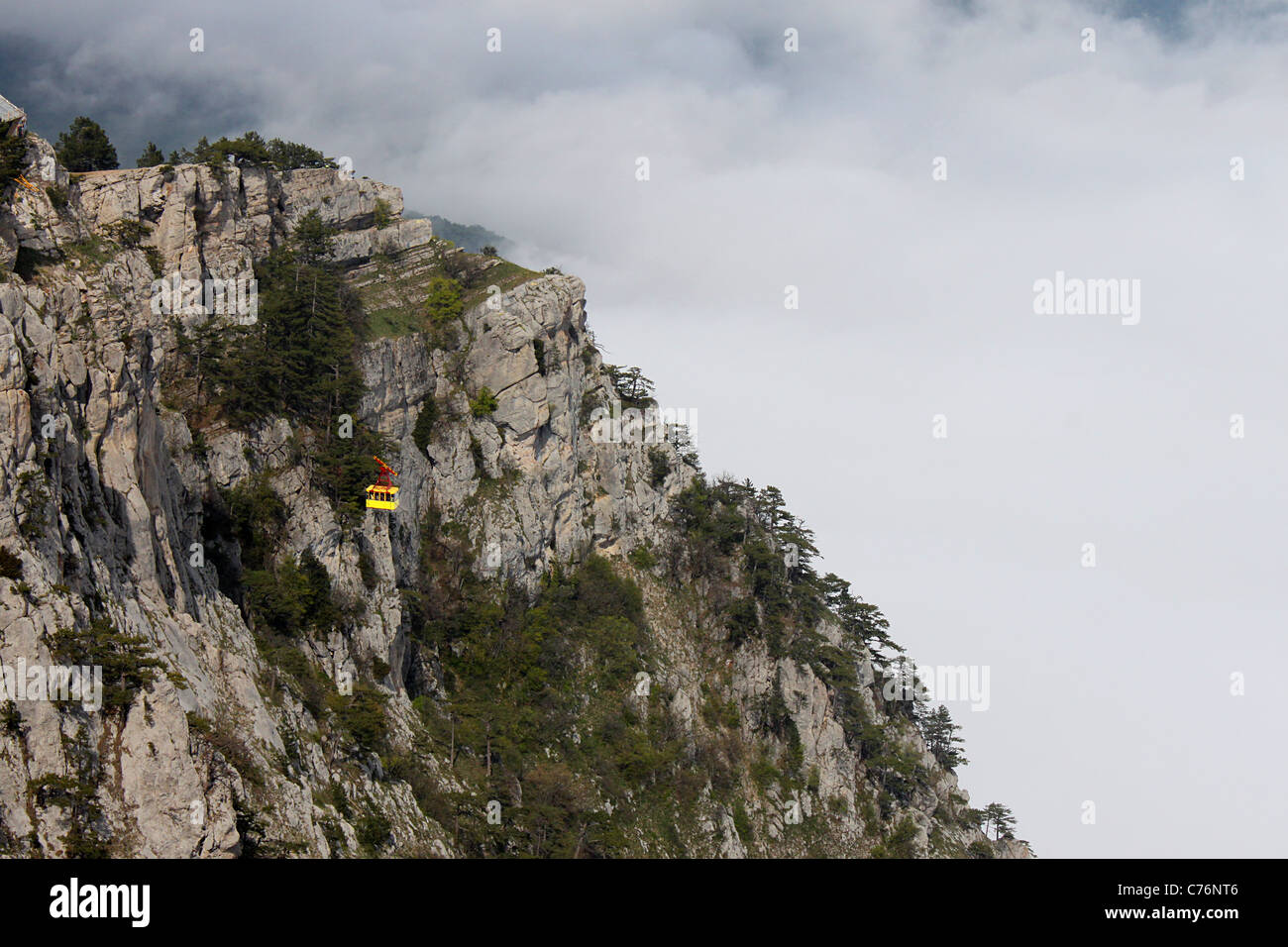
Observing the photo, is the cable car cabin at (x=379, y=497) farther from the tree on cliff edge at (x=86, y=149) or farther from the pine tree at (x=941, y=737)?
the pine tree at (x=941, y=737)

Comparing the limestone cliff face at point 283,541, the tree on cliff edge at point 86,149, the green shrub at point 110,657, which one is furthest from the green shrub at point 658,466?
the green shrub at point 110,657

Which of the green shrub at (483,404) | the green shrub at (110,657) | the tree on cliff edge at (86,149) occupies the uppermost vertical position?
the tree on cliff edge at (86,149)

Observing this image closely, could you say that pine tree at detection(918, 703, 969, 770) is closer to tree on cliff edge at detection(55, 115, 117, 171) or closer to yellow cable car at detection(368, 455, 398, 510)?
yellow cable car at detection(368, 455, 398, 510)

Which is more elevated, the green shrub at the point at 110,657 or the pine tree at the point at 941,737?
the green shrub at the point at 110,657

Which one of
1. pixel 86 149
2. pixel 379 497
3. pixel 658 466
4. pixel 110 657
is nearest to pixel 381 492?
pixel 379 497

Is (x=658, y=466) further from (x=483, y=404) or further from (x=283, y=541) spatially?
(x=283, y=541)

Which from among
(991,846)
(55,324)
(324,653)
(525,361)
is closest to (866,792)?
(991,846)
